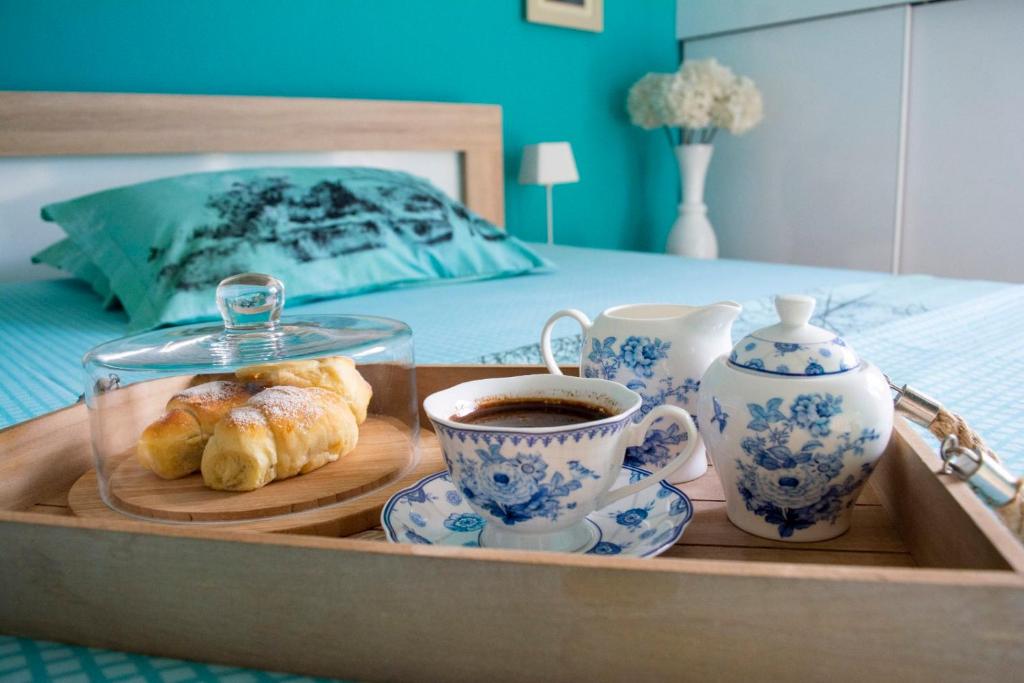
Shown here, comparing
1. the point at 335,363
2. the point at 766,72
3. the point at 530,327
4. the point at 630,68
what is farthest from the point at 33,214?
the point at 766,72

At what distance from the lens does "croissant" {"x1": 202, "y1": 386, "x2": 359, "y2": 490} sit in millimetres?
569

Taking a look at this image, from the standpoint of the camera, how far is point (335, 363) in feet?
2.25

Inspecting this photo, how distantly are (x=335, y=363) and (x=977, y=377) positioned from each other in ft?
2.60

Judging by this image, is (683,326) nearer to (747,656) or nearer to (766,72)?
(747,656)

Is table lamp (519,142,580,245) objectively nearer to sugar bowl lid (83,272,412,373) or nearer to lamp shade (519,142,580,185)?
lamp shade (519,142,580,185)

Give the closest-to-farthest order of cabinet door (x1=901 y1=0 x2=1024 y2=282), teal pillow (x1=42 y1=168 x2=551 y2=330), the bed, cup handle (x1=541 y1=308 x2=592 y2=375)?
1. cup handle (x1=541 y1=308 x2=592 y2=375)
2. the bed
3. teal pillow (x1=42 y1=168 x2=551 y2=330)
4. cabinet door (x1=901 y1=0 x2=1024 y2=282)

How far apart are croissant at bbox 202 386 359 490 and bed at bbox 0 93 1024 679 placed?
52cm

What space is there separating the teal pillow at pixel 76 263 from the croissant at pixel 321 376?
1140 mm

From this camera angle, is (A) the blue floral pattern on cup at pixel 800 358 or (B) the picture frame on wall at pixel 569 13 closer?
(A) the blue floral pattern on cup at pixel 800 358

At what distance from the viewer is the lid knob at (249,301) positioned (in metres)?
0.66

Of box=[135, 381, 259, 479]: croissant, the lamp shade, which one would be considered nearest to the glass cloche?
box=[135, 381, 259, 479]: croissant

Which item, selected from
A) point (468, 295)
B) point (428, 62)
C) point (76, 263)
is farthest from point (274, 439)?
point (428, 62)

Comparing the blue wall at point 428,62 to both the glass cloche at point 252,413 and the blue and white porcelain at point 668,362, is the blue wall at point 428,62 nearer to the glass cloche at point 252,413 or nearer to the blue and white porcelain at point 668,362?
the glass cloche at point 252,413

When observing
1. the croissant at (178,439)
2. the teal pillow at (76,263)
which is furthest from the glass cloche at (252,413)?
the teal pillow at (76,263)
